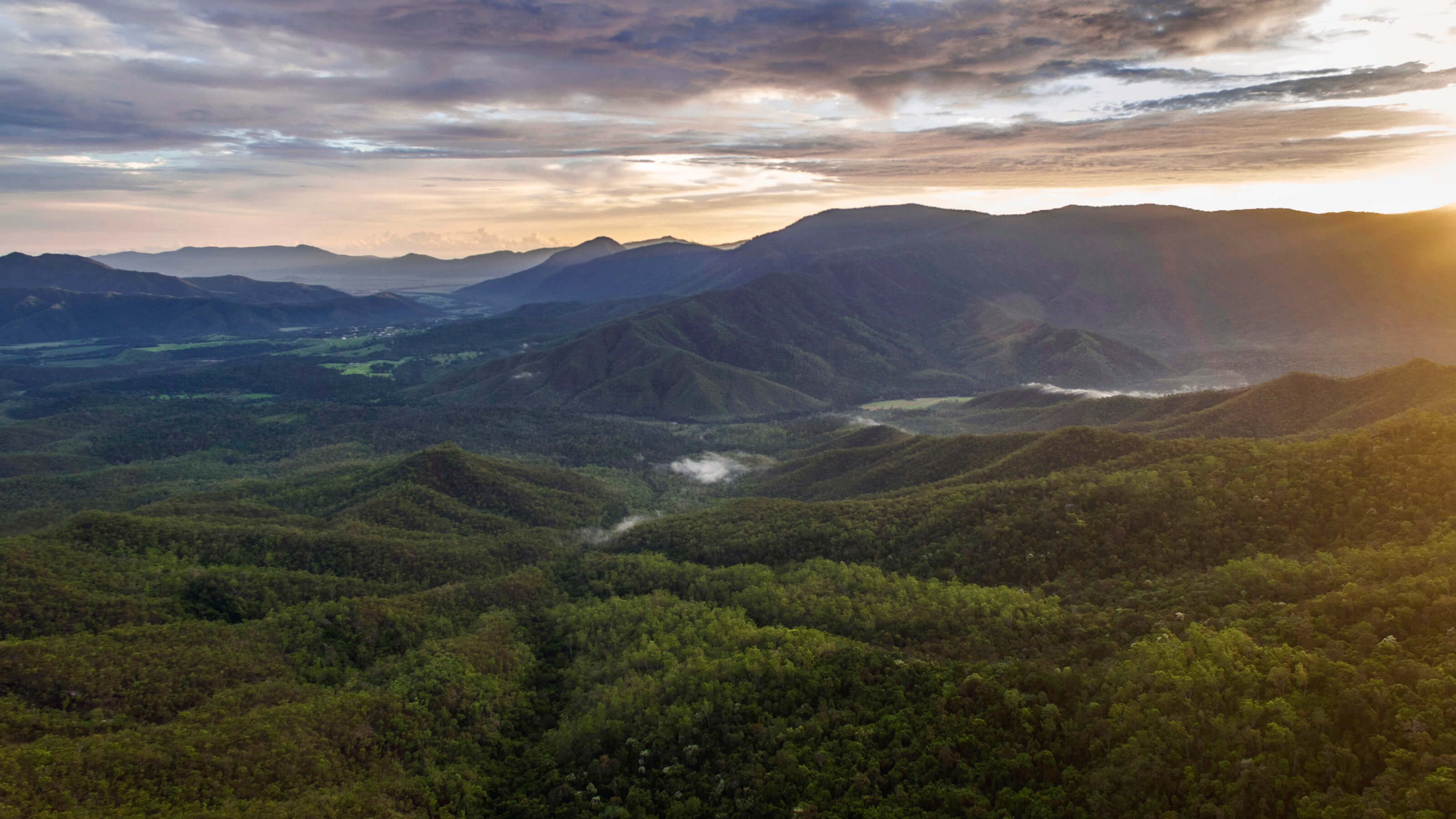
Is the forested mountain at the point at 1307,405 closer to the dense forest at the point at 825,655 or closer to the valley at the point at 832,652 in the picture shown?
the valley at the point at 832,652

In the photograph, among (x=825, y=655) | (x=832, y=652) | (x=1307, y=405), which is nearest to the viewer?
(x=825, y=655)

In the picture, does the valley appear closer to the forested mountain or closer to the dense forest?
the dense forest

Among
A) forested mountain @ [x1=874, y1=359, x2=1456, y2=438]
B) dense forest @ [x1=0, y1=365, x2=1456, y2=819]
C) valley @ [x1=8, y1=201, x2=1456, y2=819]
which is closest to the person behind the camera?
dense forest @ [x1=0, y1=365, x2=1456, y2=819]

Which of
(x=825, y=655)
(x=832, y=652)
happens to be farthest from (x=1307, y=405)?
(x=825, y=655)

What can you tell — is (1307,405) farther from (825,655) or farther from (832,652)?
(825,655)

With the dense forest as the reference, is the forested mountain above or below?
above

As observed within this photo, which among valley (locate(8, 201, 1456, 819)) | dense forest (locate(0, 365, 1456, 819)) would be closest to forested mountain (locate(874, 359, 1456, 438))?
valley (locate(8, 201, 1456, 819))

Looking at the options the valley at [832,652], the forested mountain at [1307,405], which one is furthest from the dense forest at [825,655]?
the forested mountain at [1307,405]

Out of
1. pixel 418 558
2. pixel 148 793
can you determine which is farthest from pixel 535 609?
pixel 148 793

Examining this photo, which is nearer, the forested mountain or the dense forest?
the dense forest
